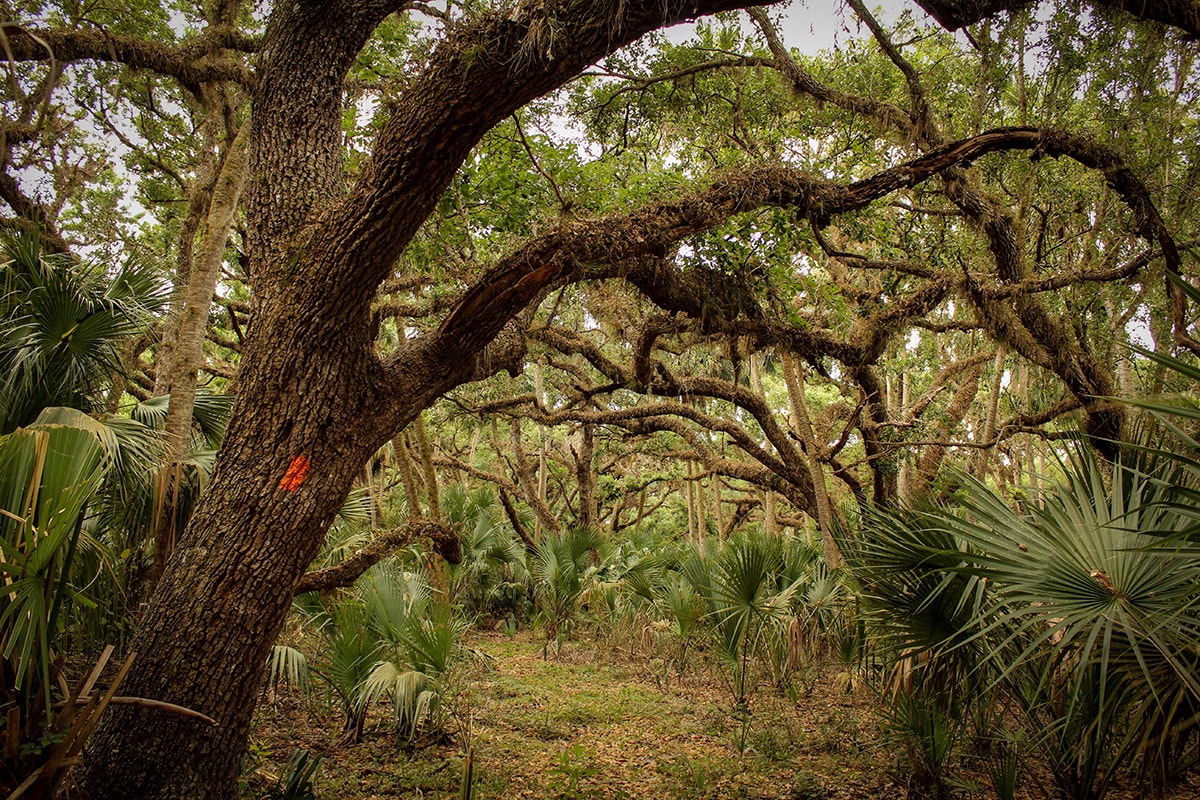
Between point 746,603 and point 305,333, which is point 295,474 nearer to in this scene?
point 305,333

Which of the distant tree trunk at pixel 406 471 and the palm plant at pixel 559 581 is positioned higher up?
the distant tree trunk at pixel 406 471

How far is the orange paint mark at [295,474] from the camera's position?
129 inches

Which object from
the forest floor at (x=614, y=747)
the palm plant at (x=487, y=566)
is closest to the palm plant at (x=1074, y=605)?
the forest floor at (x=614, y=747)

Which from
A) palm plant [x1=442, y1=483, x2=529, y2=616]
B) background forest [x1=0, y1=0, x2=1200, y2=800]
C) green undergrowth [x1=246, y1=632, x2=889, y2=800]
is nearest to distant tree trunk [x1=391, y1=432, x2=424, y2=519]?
background forest [x1=0, y1=0, x2=1200, y2=800]

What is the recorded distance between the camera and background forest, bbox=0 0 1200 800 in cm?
282

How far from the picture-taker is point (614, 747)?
596 centimetres

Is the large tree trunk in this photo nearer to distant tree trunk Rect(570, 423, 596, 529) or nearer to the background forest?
the background forest

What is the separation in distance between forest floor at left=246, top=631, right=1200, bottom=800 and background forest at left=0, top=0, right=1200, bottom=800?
5.7 inches

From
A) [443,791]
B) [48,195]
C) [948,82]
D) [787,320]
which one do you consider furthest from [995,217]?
[48,195]

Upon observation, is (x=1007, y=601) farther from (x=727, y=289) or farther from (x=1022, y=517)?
(x=727, y=289)

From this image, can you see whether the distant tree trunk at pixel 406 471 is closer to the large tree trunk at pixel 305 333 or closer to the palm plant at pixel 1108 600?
the large tree trunk at pixel 305 333

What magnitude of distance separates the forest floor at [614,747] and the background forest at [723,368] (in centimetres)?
14

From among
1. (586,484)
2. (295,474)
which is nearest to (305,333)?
(295,474)

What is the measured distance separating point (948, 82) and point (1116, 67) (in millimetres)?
2309
